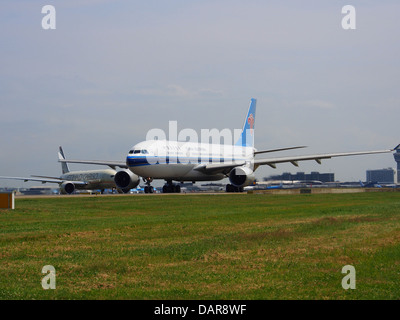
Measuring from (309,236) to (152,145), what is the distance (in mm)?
35202

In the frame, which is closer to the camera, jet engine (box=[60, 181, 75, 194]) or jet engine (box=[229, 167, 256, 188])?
jet engine (box=[229, 167, 256, 188])

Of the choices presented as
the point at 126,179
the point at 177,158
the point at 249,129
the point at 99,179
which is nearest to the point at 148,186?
the point at 126,179

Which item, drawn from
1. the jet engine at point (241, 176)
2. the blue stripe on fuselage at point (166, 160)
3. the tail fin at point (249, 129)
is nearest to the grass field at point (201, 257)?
the blue stripe on fuselage at point (166, 160)

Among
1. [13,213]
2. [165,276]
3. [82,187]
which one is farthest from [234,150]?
[165,276]

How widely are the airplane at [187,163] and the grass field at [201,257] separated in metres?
26.9

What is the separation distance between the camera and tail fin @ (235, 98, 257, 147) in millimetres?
67000

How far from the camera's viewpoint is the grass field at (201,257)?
10.6m

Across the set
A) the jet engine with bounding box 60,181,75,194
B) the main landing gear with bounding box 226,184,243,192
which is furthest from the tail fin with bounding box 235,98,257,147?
the jet engine with bounding box 60,181,75,194

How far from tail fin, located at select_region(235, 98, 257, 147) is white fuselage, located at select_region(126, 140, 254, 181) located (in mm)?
3529

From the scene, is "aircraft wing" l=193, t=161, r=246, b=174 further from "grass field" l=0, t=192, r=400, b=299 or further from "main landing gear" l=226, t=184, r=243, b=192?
"grass field" l=0, t=192, r=400, b=299

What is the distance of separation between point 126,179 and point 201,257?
41.8 m
